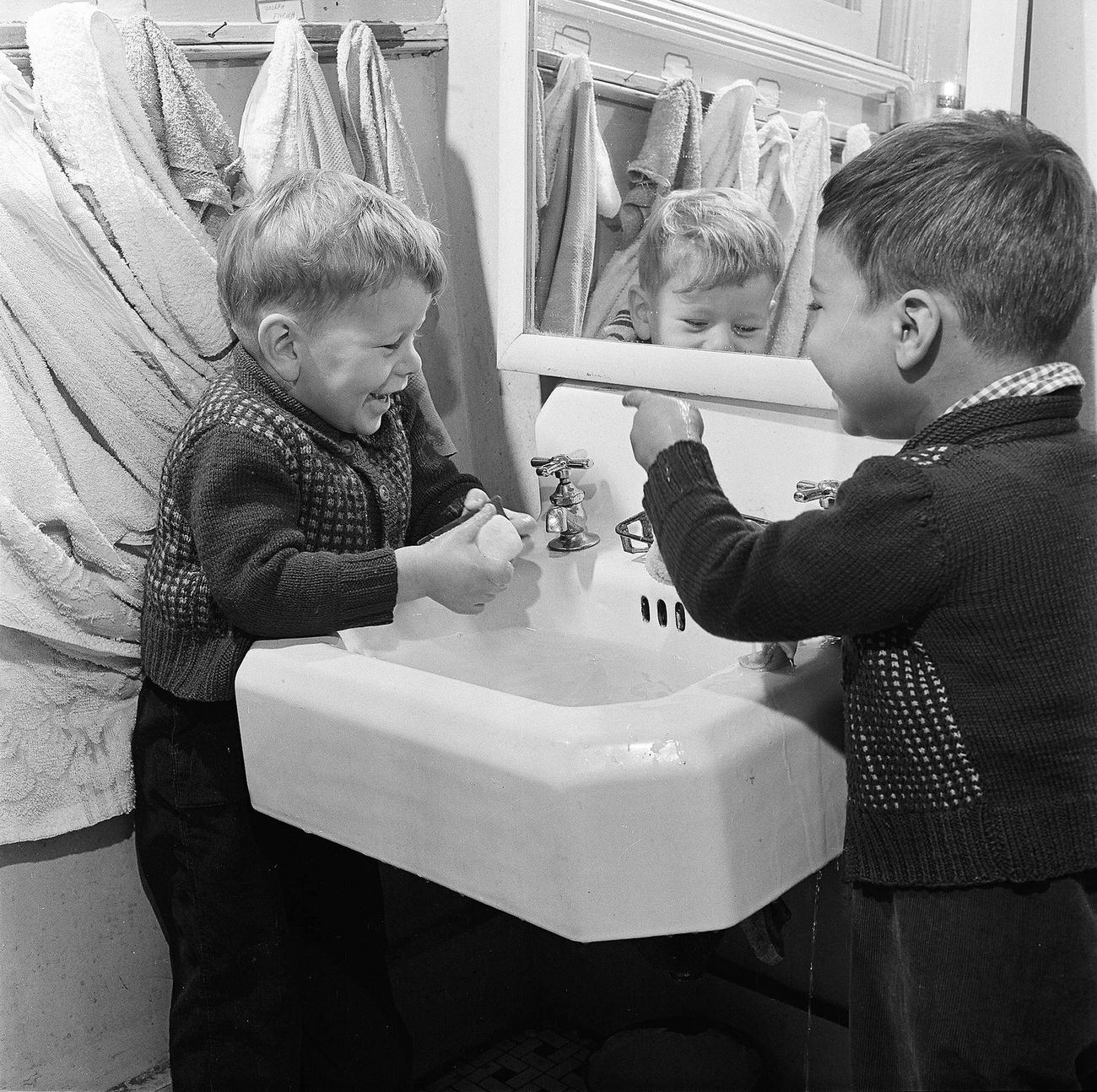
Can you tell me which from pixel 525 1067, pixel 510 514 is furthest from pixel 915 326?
pixel 525 1067

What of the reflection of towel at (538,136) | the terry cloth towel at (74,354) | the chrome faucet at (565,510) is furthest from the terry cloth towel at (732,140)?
the terry cloth towel at (74,354)

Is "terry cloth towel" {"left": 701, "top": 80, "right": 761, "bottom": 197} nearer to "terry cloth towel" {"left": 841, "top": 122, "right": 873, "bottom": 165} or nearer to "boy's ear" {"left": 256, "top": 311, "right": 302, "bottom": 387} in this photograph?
"terry cloth towel" {"left": 841, "top": 122, "right": 873, "bottom": 165}

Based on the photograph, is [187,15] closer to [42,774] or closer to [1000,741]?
[42,774]

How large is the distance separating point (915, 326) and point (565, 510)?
560 millimetres

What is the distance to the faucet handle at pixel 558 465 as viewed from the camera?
1305mm

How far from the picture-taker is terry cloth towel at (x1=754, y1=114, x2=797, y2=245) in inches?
45.5

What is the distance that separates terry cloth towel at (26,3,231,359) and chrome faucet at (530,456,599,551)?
1.29ft

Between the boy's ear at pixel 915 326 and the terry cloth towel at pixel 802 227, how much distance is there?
313 mm

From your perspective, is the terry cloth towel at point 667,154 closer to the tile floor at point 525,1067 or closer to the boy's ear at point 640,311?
the boy's ear at point 640,311

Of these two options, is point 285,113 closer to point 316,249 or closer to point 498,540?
point 316,249

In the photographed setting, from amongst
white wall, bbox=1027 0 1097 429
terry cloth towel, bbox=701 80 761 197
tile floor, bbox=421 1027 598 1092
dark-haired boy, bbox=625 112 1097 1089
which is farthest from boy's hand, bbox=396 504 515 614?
tile floor, bbox=421 1027 598 1092

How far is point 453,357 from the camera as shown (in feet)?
5.15

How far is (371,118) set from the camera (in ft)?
4.52

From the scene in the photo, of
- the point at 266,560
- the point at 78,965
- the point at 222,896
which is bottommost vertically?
the point at 78,965
